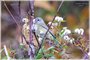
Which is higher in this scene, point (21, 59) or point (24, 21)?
point (24, 21)

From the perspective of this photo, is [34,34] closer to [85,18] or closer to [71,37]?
[71,37]

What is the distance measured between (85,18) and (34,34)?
1.13 meters

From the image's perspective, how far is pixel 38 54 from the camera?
1047 millimetres

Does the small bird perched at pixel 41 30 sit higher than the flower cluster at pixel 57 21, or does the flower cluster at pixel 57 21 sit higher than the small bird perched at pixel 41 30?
the flower cluster at pixel 57 21

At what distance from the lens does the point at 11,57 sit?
1.09 metres

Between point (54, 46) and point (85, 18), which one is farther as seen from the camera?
point (85, 18)

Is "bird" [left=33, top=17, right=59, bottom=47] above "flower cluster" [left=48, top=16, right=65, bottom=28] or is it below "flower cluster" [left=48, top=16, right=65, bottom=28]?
below

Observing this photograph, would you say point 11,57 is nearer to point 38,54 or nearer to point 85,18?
point 38,54

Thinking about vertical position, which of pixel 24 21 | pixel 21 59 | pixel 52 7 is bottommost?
pixel 21 59

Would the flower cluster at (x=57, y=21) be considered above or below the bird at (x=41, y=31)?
above

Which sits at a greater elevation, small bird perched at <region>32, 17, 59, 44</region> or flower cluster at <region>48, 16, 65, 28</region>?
flower cluster at <region>48, 16, 65, 28</region>

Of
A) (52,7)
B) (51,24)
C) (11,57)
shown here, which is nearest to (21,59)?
(11,57)

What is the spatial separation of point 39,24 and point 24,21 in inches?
1.8

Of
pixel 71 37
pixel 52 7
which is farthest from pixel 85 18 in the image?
pixel 71 37
